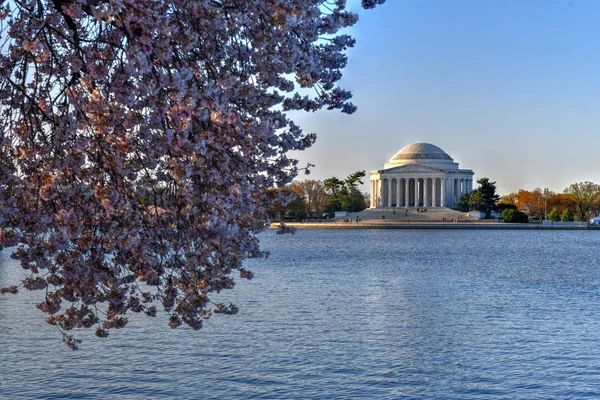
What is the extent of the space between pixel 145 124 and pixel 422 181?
147693mm

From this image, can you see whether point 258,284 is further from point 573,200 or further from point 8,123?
point 573,200

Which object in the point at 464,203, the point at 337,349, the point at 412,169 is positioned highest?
the point at 412,169

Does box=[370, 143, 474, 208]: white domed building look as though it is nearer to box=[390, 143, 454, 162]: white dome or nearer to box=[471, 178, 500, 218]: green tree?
box=[390, 143, 454, 162]: white dome

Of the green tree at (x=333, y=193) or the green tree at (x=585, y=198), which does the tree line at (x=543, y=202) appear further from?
the green tree at (x=333, y=193)

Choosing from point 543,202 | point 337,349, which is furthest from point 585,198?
point 337,349

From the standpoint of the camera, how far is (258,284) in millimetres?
36312

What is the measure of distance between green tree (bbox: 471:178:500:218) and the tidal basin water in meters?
94.1

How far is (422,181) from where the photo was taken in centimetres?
15325

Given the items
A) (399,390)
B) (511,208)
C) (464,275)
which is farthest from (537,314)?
(511,208)

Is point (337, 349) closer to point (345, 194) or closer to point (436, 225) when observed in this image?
point (436, 225)

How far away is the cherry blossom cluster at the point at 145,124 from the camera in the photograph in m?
7.06

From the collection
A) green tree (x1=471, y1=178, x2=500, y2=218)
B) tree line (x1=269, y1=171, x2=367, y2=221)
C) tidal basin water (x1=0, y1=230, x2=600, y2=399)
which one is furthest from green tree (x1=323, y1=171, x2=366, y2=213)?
tidal basin water (x1=0, y1=230, x2=600, y2=399)

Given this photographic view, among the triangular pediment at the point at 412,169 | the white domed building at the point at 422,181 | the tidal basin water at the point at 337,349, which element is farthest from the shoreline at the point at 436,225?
the tidal basin water at the point at 337,349

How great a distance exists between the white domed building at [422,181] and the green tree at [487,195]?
18.6 metres
